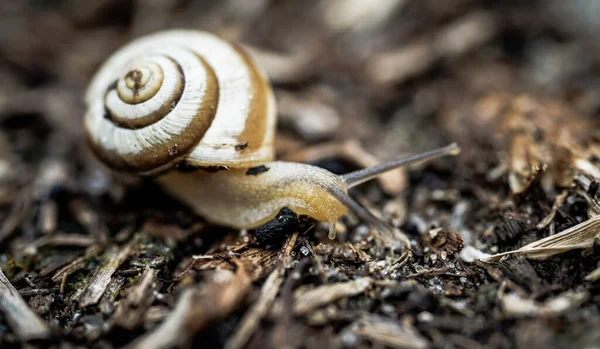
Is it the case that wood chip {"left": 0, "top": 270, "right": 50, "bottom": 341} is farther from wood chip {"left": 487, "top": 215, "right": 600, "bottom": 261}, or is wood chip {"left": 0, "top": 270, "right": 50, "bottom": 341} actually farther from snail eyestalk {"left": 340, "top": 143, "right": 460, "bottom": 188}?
wood chip {"left": 487, "top": 215, "right": 600, "bottom": 261}

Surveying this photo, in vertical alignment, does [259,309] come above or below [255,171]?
below


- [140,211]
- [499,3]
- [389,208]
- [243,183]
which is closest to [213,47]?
[243,183]

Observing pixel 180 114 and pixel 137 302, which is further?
pixel 180 114

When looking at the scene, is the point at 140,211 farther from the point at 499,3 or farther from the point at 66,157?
the point at 499,3

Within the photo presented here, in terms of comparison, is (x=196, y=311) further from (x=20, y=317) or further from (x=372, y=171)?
(x=372, y=171)

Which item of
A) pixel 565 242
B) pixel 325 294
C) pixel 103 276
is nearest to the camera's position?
pixel 325 294

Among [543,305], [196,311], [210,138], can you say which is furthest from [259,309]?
[543,305]
